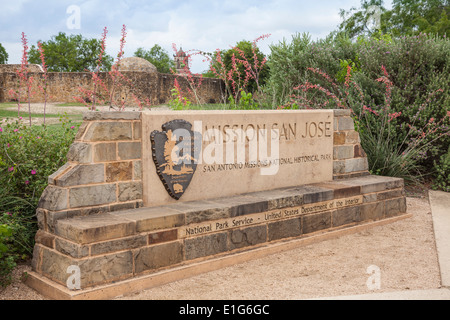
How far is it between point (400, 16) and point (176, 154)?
3515 centimetres

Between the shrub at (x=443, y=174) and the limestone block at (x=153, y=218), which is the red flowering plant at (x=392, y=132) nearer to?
the shrub at (x=443, y=174)

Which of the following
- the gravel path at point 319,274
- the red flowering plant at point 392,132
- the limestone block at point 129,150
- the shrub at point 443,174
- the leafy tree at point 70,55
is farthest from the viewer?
the leafy tree at point 70,55

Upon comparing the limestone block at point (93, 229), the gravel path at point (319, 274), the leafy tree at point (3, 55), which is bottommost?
the gravel path at point (319, 274)

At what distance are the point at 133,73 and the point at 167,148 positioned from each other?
16004 millimetres

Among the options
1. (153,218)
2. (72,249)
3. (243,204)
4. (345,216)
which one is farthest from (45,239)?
(345,216)

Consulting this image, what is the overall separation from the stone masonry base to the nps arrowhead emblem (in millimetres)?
216

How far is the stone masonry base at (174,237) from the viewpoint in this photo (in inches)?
145

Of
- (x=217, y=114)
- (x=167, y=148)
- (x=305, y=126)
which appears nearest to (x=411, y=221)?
(x=305, y=126)

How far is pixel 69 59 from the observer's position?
44.3 m

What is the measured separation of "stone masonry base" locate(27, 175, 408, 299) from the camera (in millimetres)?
3691

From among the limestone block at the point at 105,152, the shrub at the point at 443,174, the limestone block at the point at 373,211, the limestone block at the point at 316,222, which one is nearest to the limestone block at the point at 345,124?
the limestone block at the point at 373,211

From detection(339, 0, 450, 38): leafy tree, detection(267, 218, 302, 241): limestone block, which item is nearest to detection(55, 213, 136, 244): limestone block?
detection(267, 218, 302, 241): limestone block

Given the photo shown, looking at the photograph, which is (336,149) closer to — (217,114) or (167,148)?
A: (217,114)

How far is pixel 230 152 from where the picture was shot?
4992mm
